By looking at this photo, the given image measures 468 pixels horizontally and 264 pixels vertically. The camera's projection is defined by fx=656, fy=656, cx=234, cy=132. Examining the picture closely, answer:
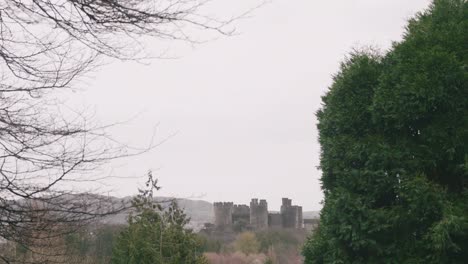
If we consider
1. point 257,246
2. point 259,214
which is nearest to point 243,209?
point 259,214

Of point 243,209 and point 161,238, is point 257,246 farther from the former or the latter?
point 161,238

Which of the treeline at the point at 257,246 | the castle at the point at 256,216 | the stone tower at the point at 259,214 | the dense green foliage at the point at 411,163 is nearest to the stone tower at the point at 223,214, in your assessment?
the castle at the point at 256,216

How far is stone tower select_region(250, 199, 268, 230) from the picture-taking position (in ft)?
267

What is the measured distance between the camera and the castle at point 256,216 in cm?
8044

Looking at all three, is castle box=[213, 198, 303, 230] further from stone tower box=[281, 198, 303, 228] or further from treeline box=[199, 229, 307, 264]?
treeline box=[199, 229, 307, 264]

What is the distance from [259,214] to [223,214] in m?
4.87

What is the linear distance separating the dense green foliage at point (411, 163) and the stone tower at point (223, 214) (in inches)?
2655

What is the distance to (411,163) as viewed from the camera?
1138cm

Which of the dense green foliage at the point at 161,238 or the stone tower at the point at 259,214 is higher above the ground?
the stone tower at the point at 259,214

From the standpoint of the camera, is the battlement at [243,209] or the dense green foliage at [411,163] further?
the battlement at [243,209]

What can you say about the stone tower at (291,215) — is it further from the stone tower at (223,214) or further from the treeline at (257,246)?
the stone tower at (223,214)

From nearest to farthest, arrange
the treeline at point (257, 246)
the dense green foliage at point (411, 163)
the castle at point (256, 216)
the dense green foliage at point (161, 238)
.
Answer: the dense green foliage at point (411, 163) → the dense green foliage at point (161, 238) → the treeline at point (257, 246) → the castle at point (256, 216)

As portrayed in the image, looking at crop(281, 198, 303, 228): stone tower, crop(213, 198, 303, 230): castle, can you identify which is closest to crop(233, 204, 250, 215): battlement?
crop(213, 198, 303, 230): castle

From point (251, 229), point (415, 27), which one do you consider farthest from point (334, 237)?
point (251, 229)
